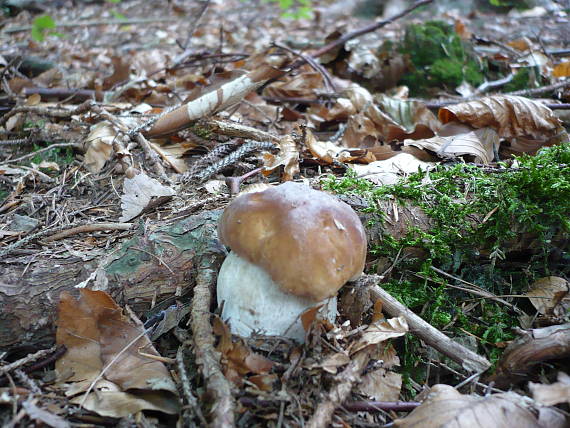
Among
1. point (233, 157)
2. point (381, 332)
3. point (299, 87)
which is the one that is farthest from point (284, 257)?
point (299, 87)

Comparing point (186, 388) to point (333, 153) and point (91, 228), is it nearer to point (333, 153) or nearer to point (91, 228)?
point (91, 228)

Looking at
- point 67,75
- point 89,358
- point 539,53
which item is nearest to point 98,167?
point 89,358

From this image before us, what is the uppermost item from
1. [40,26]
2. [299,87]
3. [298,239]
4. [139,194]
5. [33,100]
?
[40,26]

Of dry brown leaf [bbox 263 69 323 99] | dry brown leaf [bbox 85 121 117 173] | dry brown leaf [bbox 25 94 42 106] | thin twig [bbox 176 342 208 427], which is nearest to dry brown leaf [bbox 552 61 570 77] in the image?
dry brown leaf [bbox 263 69 323 99]

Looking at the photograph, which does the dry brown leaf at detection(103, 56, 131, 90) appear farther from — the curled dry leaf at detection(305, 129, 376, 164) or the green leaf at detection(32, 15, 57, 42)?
the green leaf at detection(32, 15, 57, 42)

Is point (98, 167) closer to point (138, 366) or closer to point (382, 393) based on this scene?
point (138, 366)
